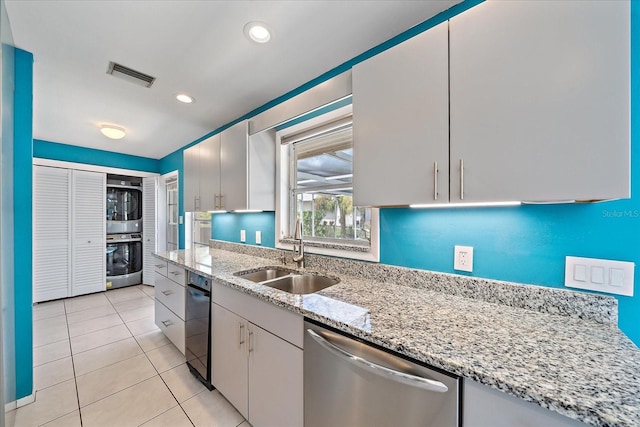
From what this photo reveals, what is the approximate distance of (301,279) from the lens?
5.95ft

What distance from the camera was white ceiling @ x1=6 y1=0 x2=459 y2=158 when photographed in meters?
1.32

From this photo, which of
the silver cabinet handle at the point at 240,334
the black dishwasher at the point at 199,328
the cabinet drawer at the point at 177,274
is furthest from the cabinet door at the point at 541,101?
the cabinet drawer at the point at 177,274

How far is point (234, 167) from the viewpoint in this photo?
89.6 inches

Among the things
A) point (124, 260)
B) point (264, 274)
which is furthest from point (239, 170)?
point (124, 260)

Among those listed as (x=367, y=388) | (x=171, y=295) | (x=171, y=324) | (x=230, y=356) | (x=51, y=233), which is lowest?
(x=171, y=324)

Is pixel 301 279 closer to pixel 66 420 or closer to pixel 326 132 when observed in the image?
pixel 326 132

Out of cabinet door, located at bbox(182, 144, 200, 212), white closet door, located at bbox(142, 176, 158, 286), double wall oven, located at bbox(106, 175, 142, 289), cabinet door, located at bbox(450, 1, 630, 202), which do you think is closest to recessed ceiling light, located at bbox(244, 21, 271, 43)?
cabinet door, located at bbox(450, 1, 630, 202)

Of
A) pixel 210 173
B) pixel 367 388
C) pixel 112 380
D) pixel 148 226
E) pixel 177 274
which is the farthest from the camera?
pixel 148 226

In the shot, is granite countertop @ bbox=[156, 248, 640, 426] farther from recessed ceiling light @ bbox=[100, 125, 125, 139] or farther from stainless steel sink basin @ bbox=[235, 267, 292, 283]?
recessed ceiling light @ bbox=[100, 125, 125, 139]

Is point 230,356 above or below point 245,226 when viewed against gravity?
below

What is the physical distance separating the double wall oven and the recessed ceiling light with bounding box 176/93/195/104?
9.72ft

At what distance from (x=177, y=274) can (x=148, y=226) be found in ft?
9.96

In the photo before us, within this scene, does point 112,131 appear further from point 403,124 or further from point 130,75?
point 403,124

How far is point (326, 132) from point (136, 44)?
4.56ft
